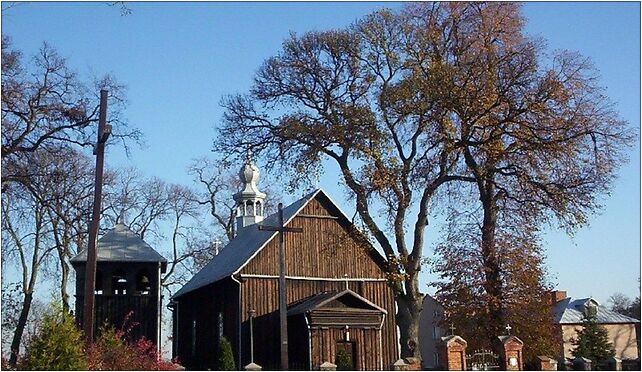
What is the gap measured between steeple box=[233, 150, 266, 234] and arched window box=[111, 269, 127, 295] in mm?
10631

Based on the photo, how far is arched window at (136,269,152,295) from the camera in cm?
3234

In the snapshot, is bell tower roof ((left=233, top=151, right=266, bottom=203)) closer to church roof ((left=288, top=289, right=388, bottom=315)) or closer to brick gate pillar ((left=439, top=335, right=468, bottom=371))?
church roof ((left=288, top=289, right=388, bottom=315))

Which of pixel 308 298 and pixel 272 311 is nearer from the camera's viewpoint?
pixel 272 311

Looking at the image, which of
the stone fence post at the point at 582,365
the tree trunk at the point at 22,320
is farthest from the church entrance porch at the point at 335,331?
the tree trunk at the point at 22,320

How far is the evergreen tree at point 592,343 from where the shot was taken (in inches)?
1688

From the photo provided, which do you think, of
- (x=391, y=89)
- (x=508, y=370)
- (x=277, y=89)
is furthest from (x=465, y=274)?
(x=277, y=89)

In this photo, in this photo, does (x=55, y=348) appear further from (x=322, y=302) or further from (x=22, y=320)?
(x=22, y=320)

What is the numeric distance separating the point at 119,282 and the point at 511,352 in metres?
15.3

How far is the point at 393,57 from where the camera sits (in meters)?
28.2

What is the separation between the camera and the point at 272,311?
31984 millimetres

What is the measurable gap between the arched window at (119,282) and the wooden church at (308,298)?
388 centimetres

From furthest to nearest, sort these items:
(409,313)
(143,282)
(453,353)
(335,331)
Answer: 1. (143,282)
2. (335,331)
3. (409,313)
4. (453,353)

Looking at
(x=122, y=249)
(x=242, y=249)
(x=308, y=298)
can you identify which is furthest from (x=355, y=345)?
(x=122, y=249)

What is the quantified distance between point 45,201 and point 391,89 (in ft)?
39.3
